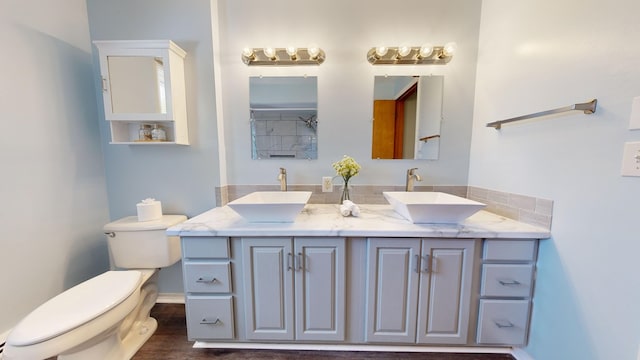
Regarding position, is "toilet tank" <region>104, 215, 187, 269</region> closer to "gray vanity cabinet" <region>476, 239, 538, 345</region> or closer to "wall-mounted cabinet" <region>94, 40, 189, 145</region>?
"wall-mounted cabinet" <region>94, 40, 189, 145</region>

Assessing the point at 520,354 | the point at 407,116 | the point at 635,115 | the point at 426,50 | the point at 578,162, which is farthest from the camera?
the point at 407,116

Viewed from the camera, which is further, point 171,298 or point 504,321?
point 171,298

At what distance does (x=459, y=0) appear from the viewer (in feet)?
5.15

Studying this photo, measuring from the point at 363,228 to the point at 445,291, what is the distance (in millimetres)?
574

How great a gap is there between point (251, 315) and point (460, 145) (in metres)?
1.88

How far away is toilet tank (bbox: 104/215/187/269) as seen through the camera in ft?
4.67

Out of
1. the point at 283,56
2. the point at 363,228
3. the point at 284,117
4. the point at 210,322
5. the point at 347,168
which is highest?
the point at 283,56

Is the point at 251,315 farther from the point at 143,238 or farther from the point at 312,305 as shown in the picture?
the point at 143,238

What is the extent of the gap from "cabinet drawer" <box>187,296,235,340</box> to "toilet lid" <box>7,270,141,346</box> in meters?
0.34

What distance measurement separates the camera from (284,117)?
5.53 feet

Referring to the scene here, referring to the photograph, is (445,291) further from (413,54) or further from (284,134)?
(413,54)

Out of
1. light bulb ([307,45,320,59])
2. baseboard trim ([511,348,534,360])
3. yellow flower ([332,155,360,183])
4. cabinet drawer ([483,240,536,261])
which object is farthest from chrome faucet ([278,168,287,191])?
baseboard trim ([511,348,534,360])

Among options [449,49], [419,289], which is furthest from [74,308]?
[449,49]

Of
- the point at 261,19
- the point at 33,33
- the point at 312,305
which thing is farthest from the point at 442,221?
the point at 33,33
